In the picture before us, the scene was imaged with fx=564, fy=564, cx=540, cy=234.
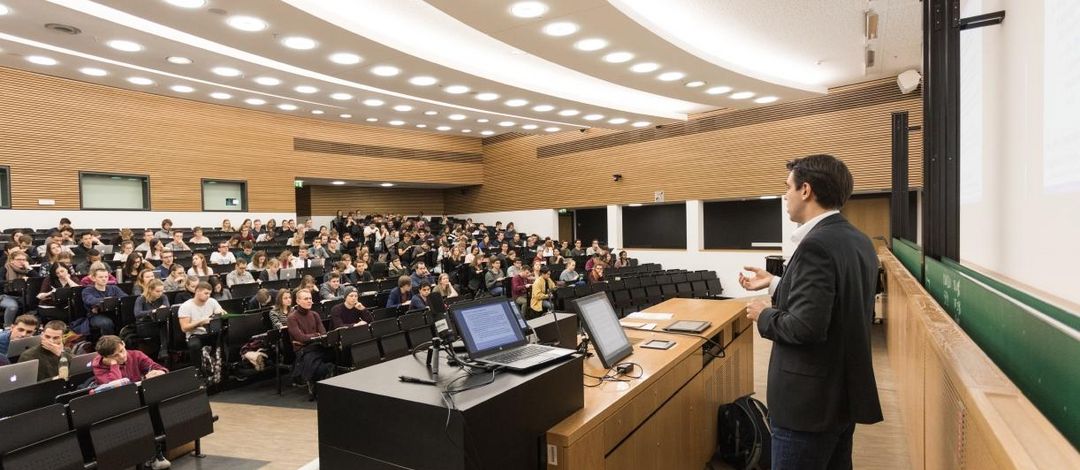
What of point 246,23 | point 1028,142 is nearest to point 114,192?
point 246,23

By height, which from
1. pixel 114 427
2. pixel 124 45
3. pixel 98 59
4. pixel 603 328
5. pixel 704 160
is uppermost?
pixel 98 59

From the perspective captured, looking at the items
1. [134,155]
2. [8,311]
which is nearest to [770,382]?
[8,311]

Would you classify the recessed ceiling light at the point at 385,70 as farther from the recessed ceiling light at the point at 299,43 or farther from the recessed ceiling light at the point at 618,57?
the recessed ceiling light at the point at 618,57

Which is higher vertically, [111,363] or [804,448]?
[804,448]

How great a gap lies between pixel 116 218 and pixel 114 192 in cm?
70

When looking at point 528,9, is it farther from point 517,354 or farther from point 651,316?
point 517,354

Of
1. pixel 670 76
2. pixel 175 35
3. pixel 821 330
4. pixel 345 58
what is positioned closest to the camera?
pixel 821 330

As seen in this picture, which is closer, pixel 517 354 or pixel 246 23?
pixel 517 354

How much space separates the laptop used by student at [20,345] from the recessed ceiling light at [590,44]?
663 centimetres

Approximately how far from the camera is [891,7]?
24.9ft

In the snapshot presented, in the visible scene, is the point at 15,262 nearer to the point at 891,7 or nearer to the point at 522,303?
the point at 522,303

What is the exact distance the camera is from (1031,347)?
1440mm

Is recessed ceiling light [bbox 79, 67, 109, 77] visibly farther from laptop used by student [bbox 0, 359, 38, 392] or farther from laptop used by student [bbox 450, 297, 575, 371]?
laptop used by student [bbox 450, 297, 575, 371]

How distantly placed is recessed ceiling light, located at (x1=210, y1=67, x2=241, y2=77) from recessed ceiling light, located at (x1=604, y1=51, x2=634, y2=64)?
19.8ft
